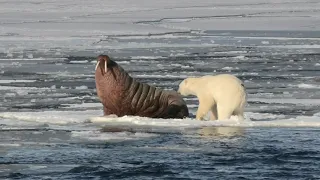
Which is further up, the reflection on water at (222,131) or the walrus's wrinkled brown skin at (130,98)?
the walrus's wrinkled brown skin at (130,98)

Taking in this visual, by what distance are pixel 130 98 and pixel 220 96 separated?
1.34 metres

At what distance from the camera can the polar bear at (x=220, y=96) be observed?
1115 cm

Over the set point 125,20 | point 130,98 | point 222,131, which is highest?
point 125,20

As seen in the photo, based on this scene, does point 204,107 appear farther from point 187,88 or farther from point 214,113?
point 187,88

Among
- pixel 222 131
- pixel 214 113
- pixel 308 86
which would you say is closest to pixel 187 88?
pixel 214 113

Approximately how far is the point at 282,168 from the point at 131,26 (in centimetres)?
2266

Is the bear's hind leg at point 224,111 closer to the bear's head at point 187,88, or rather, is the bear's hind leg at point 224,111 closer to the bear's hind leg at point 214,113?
the bear's hind leg at point 214,113

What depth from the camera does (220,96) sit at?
11211 millimetres

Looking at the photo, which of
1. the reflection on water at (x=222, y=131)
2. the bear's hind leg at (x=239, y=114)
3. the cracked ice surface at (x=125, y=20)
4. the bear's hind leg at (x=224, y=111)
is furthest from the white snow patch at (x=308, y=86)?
the cracked ice surface at (x=125, y=20)

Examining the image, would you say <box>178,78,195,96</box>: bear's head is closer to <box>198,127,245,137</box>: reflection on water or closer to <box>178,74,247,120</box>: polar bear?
<box>178,74,247,120</box>: polar bear

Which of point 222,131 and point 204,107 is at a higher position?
point 204,107

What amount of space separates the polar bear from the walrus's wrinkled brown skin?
0.47m

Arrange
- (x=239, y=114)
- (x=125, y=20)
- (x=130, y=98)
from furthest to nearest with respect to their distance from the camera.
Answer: (x=125, y=20), (x=130, y=98), (x=239, y=114)

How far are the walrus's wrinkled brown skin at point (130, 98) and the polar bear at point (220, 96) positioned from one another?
0.47m
